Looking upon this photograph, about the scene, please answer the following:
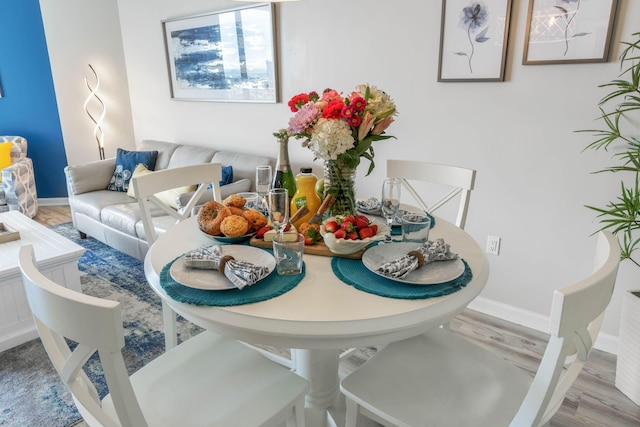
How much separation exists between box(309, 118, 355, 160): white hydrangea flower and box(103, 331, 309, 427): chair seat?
0.68 meters

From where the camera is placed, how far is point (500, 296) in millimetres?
2451

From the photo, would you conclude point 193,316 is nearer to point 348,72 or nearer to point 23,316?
point 23,316

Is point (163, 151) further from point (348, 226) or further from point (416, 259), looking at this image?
point (416, 259)

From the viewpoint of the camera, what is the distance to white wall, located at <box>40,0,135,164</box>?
15.1 feet

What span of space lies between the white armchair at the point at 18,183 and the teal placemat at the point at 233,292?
12.2 ft

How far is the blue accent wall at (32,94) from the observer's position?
4.39 m

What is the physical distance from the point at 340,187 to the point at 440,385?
687 millimetres

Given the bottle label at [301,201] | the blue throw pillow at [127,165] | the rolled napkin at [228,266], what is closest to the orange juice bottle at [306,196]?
the bottle label at [301,201]

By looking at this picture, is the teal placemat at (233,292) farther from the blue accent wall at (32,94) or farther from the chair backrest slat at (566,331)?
the blue accent wall at (32,94)

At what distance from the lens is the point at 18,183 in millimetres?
3969

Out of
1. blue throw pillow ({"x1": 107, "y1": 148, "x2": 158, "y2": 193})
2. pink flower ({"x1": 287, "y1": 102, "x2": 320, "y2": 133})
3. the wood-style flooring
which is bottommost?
the wood-style flooring

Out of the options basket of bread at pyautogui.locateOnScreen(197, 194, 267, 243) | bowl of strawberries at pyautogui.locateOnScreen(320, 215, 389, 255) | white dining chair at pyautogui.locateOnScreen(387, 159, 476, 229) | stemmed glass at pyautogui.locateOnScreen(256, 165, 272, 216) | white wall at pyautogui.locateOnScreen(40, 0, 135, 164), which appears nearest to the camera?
bowl of strawberries at pyautogui.locateOnScreen(320, 215, 389, 255)

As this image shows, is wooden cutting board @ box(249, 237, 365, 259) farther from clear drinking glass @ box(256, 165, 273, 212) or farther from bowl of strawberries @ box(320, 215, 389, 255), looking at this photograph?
clear drinking glass @ box(256, 165, 273, 212)

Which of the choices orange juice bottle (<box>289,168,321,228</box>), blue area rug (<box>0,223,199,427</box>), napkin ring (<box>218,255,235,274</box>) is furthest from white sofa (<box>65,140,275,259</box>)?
napkin ring (<box>218,255,235,274</box>)
